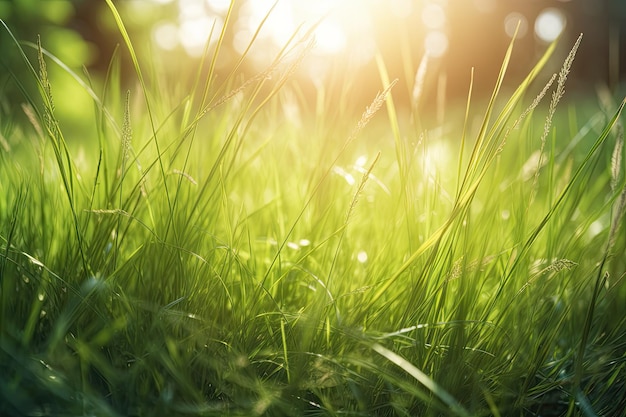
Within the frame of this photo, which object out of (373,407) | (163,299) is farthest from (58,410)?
(373,407)

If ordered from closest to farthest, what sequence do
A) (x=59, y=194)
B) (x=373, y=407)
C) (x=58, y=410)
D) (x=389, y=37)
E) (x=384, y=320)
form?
(x=58, y=410)
(x=373, y=407)
(x=384, y=320)
(x=59, y=194)
(x=389, y=37)

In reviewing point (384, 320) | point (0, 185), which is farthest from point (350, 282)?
point (0, 185)

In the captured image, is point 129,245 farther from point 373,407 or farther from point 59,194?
point 373,407

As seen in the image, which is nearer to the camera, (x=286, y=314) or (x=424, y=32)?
(x=286, y=314)

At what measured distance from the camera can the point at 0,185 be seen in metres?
1.10

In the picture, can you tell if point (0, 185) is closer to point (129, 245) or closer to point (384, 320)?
point (129, 245)

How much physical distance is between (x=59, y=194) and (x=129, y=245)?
5.9 inches

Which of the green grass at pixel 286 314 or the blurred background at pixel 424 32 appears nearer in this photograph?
the green grass at pixel 286 314

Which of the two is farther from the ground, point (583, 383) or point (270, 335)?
point (270, 335)

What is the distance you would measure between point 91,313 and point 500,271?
70 centimetres

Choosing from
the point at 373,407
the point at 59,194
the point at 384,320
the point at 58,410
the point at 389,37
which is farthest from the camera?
the point at 389,37

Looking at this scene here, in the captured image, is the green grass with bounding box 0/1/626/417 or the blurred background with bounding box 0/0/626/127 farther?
the blurred background with bounding box 0/0/626/127

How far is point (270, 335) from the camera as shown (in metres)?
0.83

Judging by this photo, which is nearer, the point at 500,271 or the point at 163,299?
the point at 163,299
